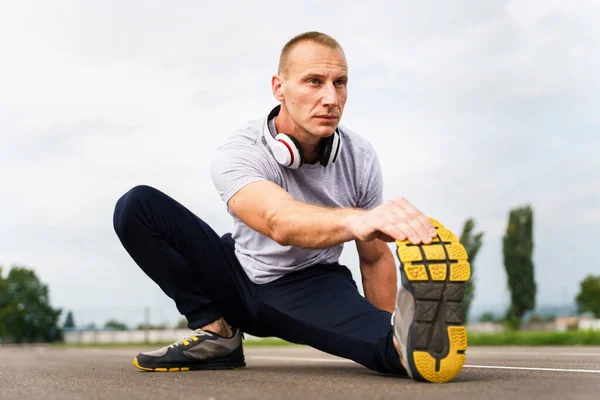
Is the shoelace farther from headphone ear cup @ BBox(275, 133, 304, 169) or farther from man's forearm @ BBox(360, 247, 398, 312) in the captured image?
headphone ear cup @ BBox(275, 133, 304, 169)

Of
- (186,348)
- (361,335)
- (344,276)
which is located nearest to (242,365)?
(186,348)

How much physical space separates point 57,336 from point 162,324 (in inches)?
982

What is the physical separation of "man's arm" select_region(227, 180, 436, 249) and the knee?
2.16ft

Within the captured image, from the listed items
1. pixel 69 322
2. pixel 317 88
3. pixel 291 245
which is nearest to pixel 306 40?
pixel 317 88

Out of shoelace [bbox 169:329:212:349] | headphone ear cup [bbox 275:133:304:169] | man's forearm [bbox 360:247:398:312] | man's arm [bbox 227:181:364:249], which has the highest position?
headphone ear cup [bbox 275:133:304:169]

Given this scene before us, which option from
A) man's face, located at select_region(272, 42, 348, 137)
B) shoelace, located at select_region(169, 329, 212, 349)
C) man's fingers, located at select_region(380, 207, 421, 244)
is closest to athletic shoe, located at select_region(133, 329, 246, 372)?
shoelace, located at select_region(169, 329, 212, 349)

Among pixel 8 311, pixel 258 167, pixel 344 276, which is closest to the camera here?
pixel 258 167

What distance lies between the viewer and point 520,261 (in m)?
43.7

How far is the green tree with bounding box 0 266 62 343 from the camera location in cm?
6556

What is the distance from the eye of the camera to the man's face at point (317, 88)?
3.34 m

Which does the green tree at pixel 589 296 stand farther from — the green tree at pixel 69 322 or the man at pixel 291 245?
the man at pixel 291 245

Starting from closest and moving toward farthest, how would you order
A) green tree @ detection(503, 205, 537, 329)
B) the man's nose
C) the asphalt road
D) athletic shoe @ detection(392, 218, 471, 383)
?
the asphalt road → athletic shoe @ detection(392, 218, 471, 383) → the man's nose → green tree @ detection(503, 205, 537, 329)

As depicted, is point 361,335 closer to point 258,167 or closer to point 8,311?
point 258,167

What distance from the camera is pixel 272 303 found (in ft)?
11.5
